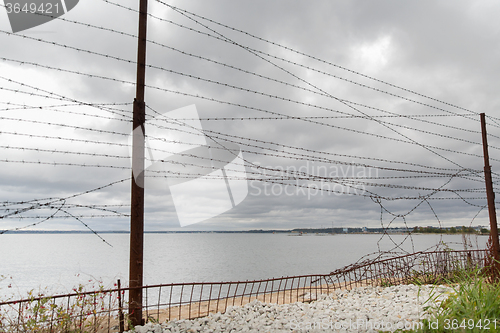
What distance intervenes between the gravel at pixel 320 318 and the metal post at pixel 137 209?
50cm

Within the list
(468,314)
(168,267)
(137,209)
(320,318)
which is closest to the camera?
(468,314)

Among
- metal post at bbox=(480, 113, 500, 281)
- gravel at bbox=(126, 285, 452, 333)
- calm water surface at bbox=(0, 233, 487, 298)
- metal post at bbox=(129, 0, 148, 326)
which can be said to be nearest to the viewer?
gravel at bbox=(126, 285, 452, 333)

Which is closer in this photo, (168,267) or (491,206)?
(491,206)

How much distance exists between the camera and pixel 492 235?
1284 cm

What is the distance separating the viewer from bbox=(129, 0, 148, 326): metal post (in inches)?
244

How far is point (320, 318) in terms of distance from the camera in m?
6.76

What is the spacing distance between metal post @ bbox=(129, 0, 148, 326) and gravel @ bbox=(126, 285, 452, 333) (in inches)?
19.8

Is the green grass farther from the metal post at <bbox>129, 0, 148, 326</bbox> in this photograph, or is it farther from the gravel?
the metal post at <bbox>129, 0, 148, 326</bbox>

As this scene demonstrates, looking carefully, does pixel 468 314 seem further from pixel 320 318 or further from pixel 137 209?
pixel 137 209

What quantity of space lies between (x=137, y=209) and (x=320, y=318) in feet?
15.2

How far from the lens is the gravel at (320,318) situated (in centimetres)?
598

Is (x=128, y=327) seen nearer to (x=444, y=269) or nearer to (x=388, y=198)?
(x=388, y=198)

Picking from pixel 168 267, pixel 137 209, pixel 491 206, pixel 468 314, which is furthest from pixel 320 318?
pixel 168 267

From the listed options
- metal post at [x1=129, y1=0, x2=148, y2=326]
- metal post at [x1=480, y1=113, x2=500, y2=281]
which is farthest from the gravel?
metal post at [x1=480, y1=113, x2=500, y2=281]
